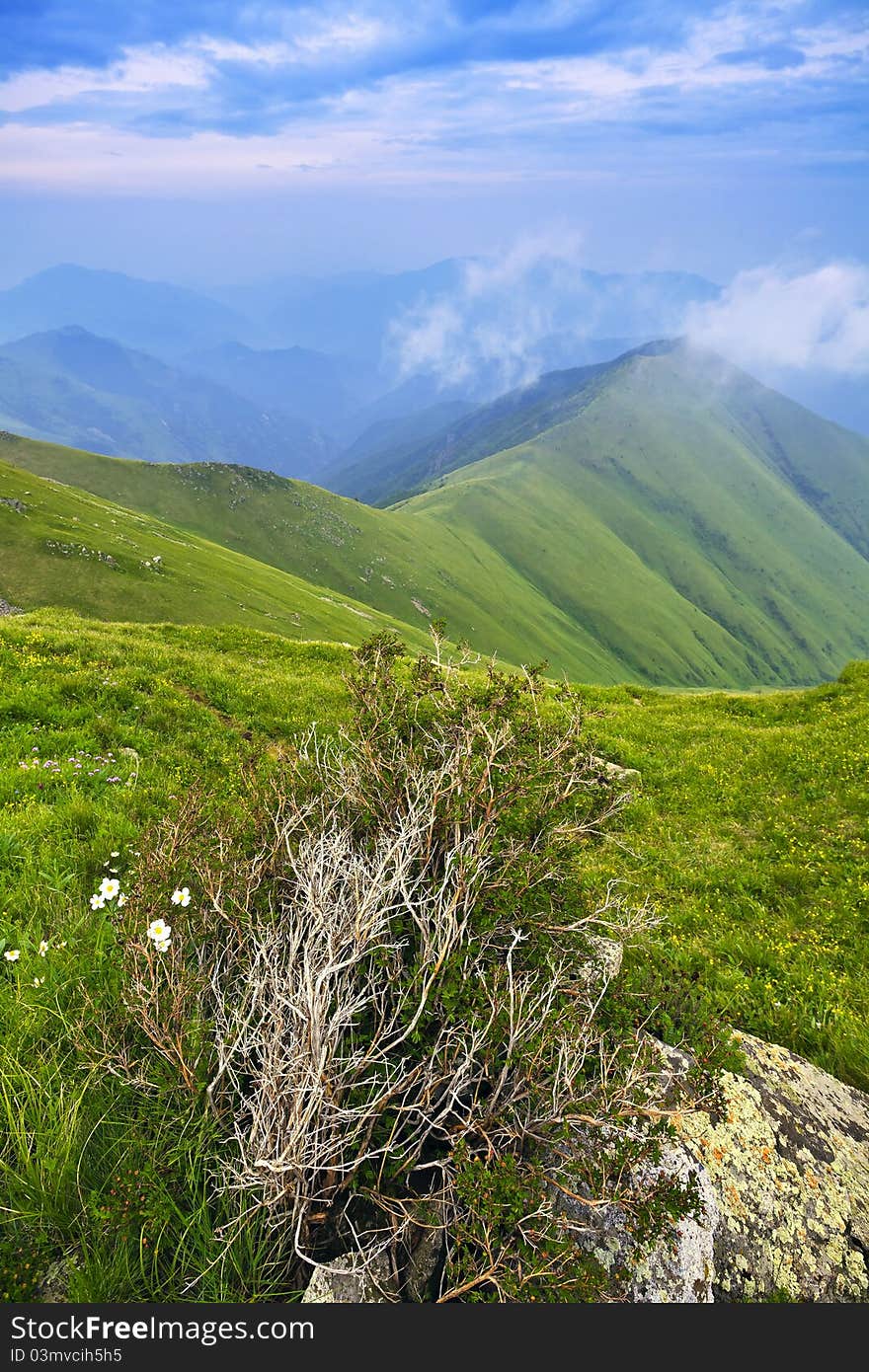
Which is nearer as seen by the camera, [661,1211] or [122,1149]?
[661,1211]

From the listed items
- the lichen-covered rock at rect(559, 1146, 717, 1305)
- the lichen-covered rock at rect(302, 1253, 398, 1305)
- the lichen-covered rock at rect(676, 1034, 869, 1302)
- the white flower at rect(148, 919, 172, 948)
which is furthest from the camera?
the white flower at rect(148, 919, 172, 948)

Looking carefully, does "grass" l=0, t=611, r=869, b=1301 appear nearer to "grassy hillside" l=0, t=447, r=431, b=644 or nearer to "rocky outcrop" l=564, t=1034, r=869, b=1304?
"rocky outcrop" l=564, t=1034, r=869, b=1304

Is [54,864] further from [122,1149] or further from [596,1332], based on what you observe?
[596,1332]

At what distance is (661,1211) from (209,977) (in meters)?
3.19

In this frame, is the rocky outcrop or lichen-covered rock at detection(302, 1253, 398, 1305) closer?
lichen-covered rock at detection(302, 1253, 398, 1305)

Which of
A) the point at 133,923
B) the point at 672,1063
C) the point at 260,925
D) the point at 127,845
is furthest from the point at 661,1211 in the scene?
the point at 127,845

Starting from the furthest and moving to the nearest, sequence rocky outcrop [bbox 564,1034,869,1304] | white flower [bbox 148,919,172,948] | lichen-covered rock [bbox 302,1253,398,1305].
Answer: white flower [bbox 148,919,172,948] → rocky outcrop [bbox 564,1034,869,1304] → lichen-covered rock [bbox 302,1253,398,1305]

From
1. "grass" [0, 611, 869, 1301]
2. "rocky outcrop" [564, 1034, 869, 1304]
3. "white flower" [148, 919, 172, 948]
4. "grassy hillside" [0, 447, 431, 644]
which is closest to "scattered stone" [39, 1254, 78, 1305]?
"grass" [0, 611, 869, 1301]

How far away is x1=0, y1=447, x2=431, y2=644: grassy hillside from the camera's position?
70.9 m

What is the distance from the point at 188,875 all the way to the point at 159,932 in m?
0.83

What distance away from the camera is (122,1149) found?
3781 millimetres

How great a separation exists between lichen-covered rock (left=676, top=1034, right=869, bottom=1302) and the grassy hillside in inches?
2905

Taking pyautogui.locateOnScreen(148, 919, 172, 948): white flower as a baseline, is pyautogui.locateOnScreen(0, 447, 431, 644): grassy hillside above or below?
below

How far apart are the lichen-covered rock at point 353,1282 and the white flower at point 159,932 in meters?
2.20
